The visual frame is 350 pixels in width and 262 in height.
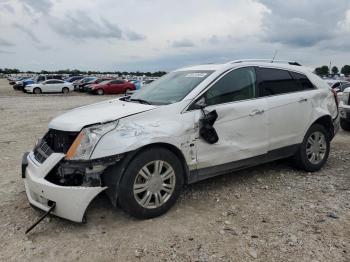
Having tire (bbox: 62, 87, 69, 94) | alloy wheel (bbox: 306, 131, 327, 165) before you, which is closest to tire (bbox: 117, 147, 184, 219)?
alloy wheel (bbox: 306, 131, 327, 165)

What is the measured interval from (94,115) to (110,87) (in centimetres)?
3052

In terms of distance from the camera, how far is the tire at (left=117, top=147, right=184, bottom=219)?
3682 millimetres

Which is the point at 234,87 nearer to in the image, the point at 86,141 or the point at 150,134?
the point at 150,134

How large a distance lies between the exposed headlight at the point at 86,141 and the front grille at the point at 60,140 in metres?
0.10

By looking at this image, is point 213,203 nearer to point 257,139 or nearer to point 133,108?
point 257,139

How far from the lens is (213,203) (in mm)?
4406

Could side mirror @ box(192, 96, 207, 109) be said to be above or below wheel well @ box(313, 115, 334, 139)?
above

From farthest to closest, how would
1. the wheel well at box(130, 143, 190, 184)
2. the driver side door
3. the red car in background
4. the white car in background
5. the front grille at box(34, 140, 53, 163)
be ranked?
the white car in background < the red car in background < the driver side door < the front grille at box(34, 140, 53, 163) < the wheel well at box(130, 143, 190, 184)

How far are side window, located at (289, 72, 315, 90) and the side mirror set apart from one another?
5.97ft

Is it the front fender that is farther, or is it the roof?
the roof

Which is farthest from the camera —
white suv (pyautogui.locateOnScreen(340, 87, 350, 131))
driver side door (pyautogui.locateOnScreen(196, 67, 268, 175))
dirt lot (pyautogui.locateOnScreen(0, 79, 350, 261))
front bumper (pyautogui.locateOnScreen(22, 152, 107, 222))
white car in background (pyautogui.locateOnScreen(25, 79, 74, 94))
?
white car in background (pyautogui.locateOnScreen(25, 79, 74, 94))

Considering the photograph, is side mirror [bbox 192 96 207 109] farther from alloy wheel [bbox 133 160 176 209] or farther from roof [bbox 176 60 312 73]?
alloy wheel [bbox 133 160 176 209]

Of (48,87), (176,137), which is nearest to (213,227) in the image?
(176,137)

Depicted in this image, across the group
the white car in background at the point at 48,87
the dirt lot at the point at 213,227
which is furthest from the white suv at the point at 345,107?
the white car in background at the point at 48,87
